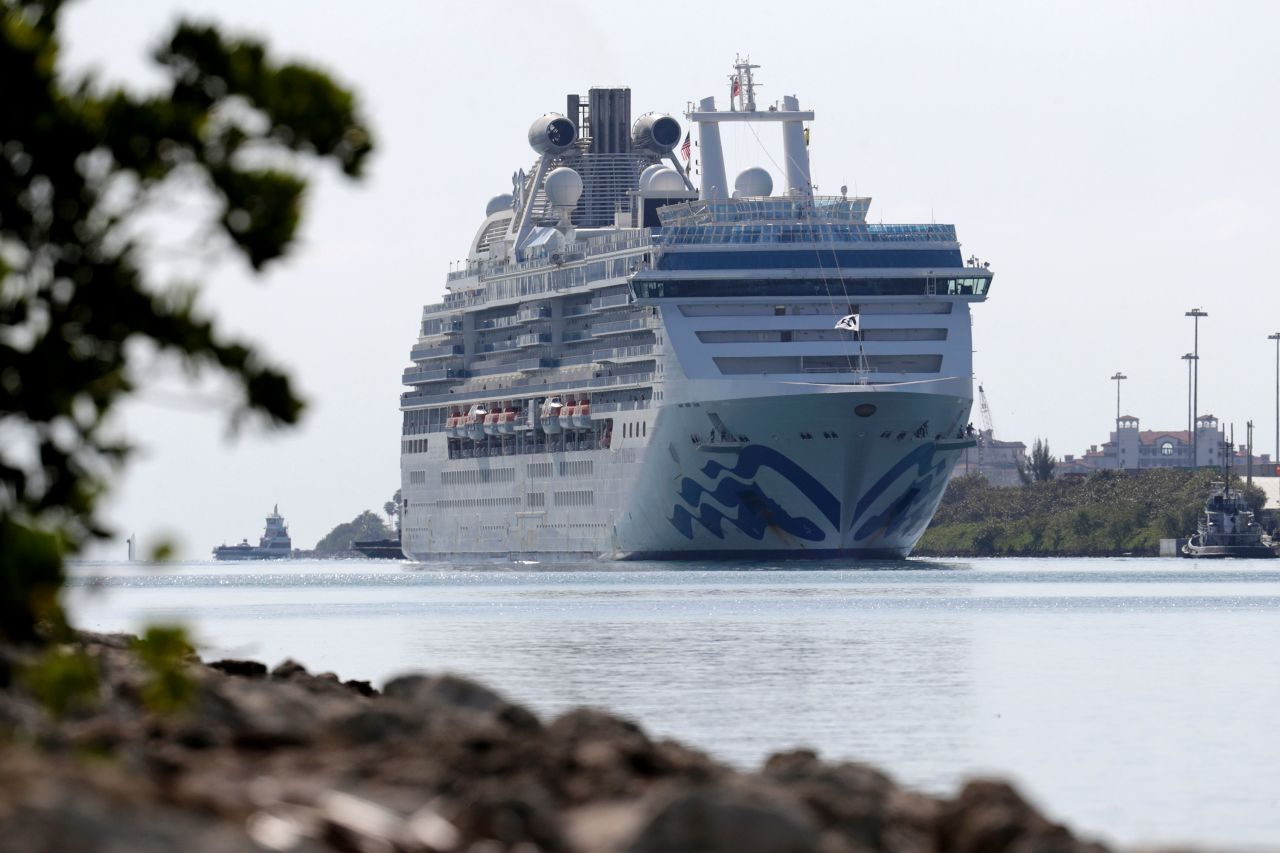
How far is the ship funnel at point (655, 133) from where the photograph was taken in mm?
111438

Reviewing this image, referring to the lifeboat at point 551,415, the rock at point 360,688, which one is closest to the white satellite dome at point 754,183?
the lifeboat at point 551,415

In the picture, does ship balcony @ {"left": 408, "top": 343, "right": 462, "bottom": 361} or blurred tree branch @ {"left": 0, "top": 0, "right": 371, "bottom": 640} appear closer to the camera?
blurred tree branch @ {"left": 0, "top": 0, "right": 371, "bottom": 640}

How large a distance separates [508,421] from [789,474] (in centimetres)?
2767

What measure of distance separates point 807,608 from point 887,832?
148 feet

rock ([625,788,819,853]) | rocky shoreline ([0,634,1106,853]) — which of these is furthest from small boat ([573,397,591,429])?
rock ([625,788,819,853])

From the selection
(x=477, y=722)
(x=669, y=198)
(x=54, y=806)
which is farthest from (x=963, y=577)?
(x=54, y=806)

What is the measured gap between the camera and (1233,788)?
73.1 ft

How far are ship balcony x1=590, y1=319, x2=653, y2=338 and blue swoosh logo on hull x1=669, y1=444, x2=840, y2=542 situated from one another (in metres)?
7.17

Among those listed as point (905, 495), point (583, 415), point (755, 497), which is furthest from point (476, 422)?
point (905, 495)

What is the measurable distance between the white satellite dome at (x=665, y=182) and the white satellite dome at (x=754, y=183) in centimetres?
312

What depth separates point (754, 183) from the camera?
3976 inches

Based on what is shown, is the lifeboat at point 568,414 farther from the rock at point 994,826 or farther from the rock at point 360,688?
the rock at point 994,826

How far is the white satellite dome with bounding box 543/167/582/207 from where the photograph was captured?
10944 centimetres

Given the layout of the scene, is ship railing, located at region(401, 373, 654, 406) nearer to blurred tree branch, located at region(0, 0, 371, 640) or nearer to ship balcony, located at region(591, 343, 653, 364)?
ship balcony, located at region(591, 343, 653, 364)
